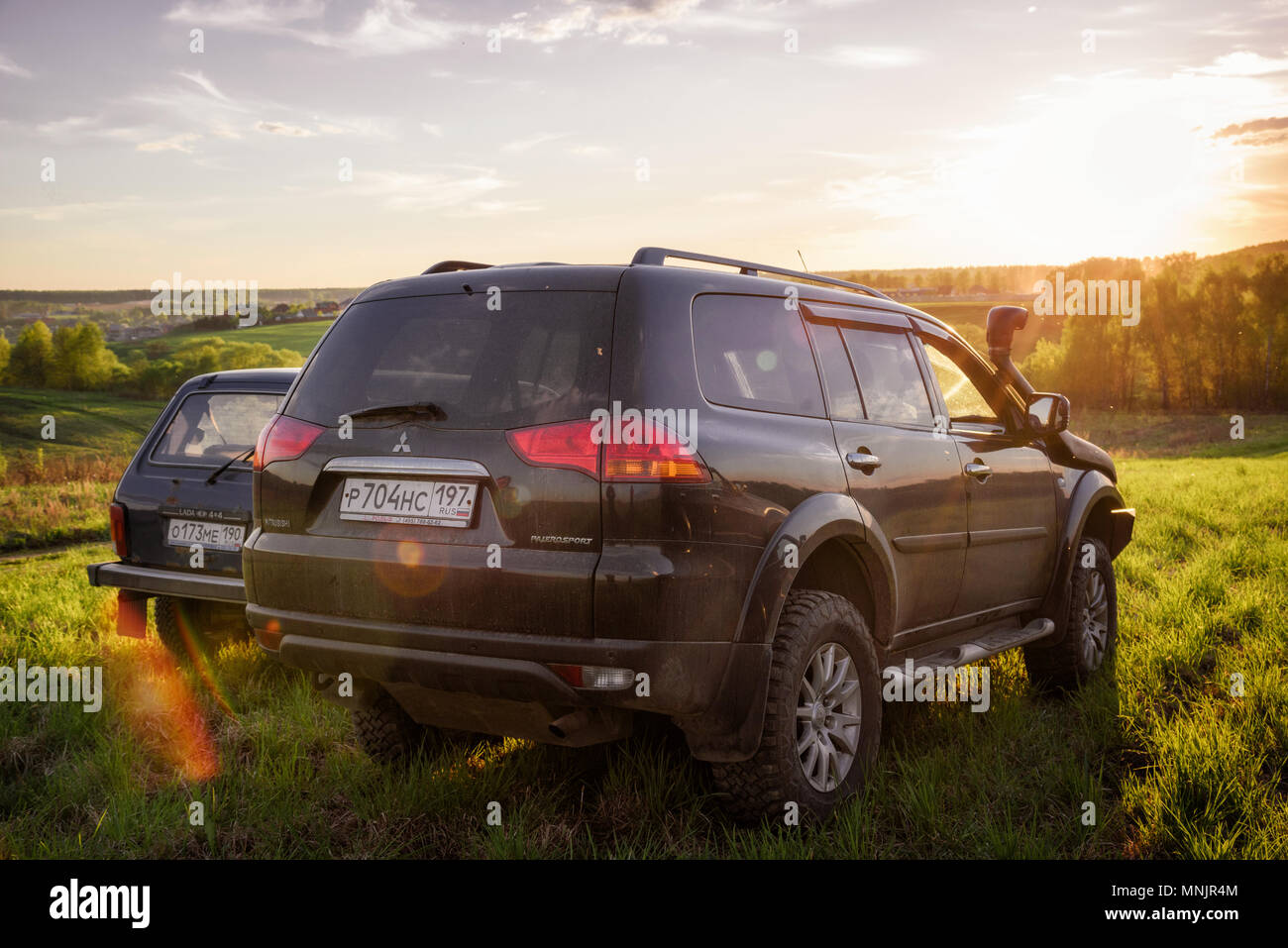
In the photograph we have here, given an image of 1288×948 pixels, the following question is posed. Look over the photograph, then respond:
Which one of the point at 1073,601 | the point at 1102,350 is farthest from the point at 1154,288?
the point at 1073,601

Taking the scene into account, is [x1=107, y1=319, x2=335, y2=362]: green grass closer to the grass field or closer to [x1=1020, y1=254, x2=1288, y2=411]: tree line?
the grass field

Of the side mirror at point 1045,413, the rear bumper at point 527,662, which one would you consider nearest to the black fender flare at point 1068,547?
the side mirror at point 1045,413

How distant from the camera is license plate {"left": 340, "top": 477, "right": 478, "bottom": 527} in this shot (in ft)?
11.4

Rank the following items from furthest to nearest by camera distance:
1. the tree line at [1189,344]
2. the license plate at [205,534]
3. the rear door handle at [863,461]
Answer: the tree line at [1189,344] < the license plate at [205,534] < the rear door handle at [863,461]

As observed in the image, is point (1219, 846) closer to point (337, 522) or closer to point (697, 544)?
point (697, 544)

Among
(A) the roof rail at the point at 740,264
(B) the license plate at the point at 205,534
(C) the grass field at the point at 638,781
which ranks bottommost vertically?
(C) the grass field at the point at 638,781

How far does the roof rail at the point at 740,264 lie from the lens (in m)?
3.80

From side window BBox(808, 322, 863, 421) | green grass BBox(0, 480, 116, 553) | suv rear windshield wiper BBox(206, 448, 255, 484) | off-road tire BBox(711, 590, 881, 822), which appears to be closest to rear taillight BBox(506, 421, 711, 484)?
off-road tire BBox(711, 590, 881, 822)

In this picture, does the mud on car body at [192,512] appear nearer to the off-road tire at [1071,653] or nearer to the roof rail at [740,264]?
the roof rail at [740,264]

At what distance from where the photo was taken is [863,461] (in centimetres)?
424

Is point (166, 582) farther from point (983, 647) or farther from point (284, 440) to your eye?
point (983, 647)

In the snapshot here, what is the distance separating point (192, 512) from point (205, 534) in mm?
175

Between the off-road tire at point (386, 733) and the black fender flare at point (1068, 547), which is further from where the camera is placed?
the black fender flare at point (1068, 547)
